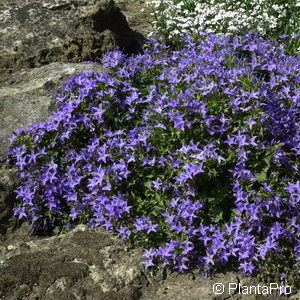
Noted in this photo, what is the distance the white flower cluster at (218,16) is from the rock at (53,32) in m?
1.21

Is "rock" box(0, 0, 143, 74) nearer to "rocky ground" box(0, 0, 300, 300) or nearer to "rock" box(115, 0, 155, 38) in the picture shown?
"rocky ground" box(0, 0, 300, 300)

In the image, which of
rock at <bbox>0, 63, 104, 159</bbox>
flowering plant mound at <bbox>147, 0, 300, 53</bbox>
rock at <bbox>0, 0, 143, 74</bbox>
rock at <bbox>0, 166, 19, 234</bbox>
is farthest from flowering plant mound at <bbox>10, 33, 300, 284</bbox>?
flowering plant mound at <bbox>147, 0, 300, 53</bbox>

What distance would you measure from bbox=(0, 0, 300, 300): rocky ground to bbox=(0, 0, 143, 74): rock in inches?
0.4

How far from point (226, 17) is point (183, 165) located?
3419 millimetres

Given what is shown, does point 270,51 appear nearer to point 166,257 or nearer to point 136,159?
point 136,159

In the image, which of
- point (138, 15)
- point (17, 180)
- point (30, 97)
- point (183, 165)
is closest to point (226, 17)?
point (138, 15)

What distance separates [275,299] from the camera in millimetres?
3785

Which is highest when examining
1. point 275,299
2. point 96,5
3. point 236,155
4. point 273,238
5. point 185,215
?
point 96,5

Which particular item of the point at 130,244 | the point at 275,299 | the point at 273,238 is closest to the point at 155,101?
the point at 130,244

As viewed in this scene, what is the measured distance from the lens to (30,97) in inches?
191

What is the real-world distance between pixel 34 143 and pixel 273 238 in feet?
6.59

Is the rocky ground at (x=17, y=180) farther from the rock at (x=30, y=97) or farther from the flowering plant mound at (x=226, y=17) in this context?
the flowering plant mound at (x=226, y=17)

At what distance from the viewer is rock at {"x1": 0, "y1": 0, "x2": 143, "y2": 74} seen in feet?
18.0

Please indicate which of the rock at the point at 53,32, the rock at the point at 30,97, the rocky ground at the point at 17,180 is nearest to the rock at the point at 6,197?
the rocky ground at the point at 17,180
